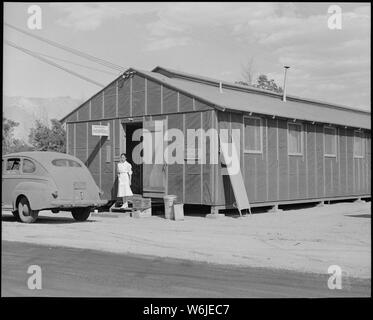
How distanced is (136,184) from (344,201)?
9.50 m

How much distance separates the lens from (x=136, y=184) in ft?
66.6

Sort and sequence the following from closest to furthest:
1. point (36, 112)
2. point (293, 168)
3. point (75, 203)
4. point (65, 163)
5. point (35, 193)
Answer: point (35, 193)
point (75, 203)
point (65, 163)
point (293, 168)
point (36, 112)

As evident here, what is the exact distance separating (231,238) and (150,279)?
15.0 ft

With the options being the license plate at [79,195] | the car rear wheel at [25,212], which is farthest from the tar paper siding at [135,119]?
the car rear wheel at [25,212]

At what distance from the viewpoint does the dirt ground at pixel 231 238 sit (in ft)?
30.8

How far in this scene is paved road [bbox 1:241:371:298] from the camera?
684cm

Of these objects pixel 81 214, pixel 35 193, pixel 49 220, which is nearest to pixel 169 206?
pixel 81 214

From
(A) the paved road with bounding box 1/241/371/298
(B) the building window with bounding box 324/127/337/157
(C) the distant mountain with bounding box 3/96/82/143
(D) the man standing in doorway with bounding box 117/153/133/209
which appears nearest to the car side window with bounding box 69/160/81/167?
(D) the man standing in doorway with bounding box 117/153/133/209

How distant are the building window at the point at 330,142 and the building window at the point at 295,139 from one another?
1962mm

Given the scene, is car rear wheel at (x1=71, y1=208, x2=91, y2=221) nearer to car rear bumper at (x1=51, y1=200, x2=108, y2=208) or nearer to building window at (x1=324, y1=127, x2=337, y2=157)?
car rear bumper at (x1=51, y1=200, x2=108, y2=208)

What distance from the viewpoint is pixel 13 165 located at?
15617 mm

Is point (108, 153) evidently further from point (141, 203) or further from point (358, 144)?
point (358, 144)

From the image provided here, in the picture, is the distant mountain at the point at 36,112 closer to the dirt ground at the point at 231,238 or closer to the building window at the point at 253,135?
the building window at the point at 253,135

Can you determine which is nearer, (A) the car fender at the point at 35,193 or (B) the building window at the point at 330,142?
(A) the car fender at the point at 35,193
